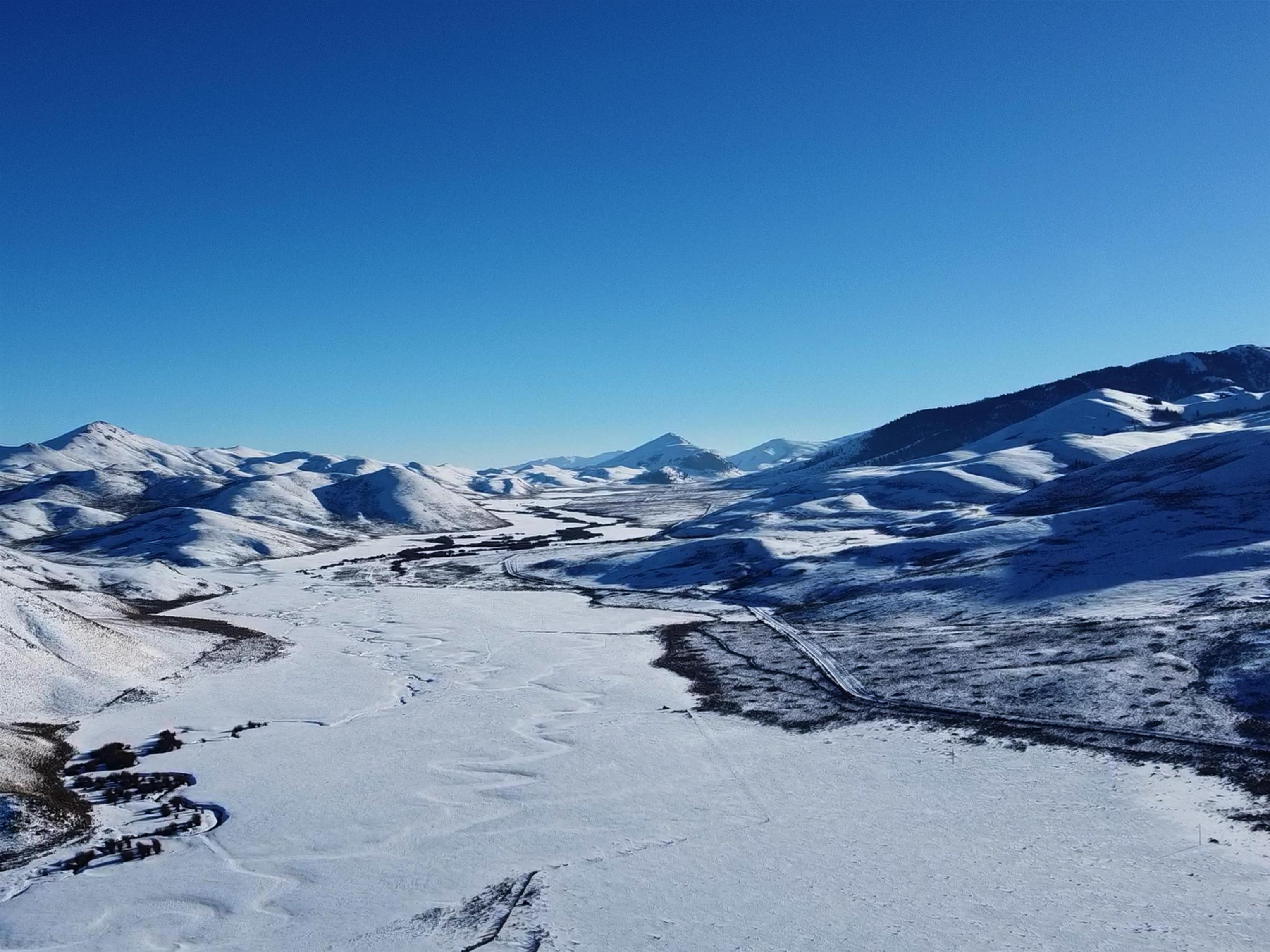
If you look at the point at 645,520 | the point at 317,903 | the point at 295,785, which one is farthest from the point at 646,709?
the point at 645,520

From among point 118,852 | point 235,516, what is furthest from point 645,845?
point 235,516

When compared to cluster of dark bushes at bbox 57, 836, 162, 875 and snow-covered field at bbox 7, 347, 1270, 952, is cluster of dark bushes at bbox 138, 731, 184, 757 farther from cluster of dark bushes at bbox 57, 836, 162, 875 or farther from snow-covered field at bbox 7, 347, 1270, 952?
cluster of dark bushes at bbox 57, 836, 162, 875

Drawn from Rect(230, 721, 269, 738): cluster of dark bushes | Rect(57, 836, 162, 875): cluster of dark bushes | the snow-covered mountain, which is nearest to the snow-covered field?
Rect(57, 836, 162, 875): cluster of dark bushes

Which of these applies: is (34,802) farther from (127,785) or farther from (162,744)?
(162,744)

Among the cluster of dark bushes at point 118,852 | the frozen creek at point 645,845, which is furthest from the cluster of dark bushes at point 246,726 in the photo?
the cluster of dark bushes at point 118,852

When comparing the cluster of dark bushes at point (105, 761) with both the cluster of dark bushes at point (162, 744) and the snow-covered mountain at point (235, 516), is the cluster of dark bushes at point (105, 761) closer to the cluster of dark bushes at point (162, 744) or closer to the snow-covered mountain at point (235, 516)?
the cluster of dark bushes at point (162, 744)

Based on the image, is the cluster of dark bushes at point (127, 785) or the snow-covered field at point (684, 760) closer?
the snow-covered field at point (684, 760)

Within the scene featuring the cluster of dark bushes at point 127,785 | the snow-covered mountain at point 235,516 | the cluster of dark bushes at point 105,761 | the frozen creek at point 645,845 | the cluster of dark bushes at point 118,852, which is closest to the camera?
the frozen creek at point 645,845

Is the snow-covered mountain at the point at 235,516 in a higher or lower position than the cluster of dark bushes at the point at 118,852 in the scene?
higher
